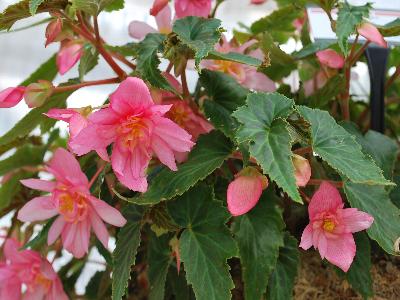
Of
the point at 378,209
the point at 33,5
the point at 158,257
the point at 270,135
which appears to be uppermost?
the point at 33,5

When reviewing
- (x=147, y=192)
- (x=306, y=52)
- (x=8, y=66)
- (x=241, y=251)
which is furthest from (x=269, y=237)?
(x=8, y=66)

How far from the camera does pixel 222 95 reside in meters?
0.73

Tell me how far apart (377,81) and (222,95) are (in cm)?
20

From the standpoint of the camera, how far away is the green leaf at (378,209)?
0.59m

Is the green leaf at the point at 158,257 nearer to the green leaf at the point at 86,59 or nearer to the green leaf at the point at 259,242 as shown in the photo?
the green leaf at the point at 259,242

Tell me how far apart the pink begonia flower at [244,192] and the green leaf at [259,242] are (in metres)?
0.09

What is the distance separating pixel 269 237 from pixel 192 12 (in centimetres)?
31

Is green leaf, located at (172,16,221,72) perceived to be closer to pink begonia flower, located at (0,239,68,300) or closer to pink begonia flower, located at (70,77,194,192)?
pink begonia flower, located at (70,77,194,192)

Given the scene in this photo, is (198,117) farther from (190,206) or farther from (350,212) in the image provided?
(350,212)

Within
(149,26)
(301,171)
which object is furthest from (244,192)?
(149,26)

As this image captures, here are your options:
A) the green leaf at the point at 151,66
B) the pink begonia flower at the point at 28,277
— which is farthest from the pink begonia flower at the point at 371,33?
the pink begonia flower at the point at 28,277

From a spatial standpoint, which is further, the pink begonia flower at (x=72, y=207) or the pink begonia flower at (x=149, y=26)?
the pink begonia flower at (x=149, y=26)

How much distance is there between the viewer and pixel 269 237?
0.65 metres

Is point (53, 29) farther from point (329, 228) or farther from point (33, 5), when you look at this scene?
point (329, 228)
